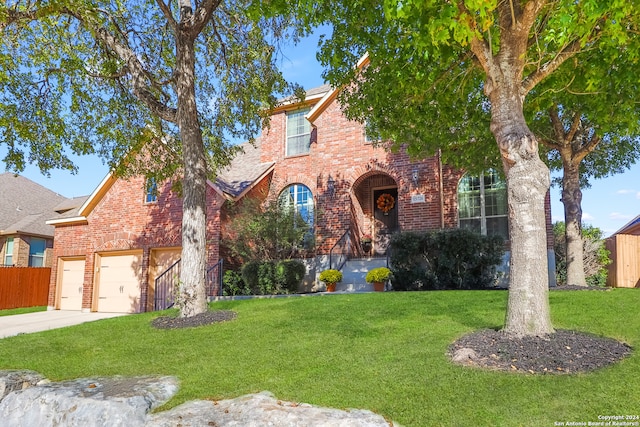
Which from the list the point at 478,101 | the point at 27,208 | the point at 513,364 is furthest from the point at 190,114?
the point at 27,208

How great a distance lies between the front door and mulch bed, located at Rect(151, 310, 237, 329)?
786 centimetres

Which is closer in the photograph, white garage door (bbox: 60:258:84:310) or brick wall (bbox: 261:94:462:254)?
brick wall (bbox: 261:94:462:254)

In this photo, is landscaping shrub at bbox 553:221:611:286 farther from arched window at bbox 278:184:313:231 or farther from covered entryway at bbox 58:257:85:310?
covered entryway at bbox 58:257:85:310

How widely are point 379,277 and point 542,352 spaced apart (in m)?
7.34

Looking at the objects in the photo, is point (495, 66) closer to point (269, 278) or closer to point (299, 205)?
point (269, 278)

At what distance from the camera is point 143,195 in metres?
16.4

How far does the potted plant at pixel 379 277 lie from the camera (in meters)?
11.6

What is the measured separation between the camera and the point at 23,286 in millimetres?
19734

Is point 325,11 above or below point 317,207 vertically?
above

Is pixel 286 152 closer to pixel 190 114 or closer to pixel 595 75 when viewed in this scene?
pixel 190 114

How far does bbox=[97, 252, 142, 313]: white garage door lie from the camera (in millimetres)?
15836

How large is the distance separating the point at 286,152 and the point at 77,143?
6.96 metres

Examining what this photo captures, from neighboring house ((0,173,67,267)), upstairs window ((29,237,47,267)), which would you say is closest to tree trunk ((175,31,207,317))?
neighboring house ((0,173,67,267))

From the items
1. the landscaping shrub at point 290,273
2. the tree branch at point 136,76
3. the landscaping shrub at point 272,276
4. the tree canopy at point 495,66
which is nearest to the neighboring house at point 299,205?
the landscaping shrub at point 290,273
